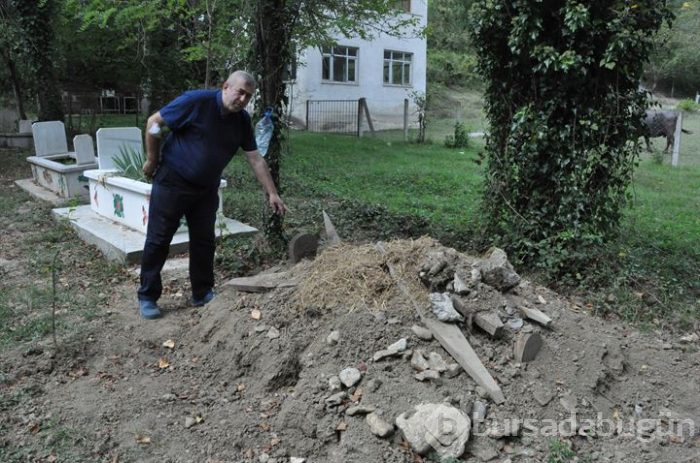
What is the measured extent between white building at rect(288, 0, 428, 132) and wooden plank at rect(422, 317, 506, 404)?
19.3 meters

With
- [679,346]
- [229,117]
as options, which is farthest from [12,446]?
[679,346]

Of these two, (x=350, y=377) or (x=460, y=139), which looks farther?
(x=460, y=139)

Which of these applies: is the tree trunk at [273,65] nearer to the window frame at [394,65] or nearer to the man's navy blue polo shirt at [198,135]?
the man's navy blue polo shirt at [198,135]

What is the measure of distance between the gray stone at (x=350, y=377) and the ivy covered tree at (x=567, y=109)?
2.47 m

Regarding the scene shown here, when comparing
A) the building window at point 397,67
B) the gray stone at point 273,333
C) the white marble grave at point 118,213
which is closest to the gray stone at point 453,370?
the gray stone at point 273,333

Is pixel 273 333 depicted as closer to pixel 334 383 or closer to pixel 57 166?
pixel 334 383

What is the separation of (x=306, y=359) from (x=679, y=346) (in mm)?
2574

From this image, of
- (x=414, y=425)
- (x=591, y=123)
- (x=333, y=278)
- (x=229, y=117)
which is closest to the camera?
(x=414, y=425)

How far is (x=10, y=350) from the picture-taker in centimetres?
400

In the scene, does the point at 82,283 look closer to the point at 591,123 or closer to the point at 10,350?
the point at 10,350

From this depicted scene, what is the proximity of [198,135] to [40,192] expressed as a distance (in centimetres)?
653

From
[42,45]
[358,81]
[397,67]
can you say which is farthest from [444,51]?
[42,45]

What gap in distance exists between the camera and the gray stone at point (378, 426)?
9.62 ft

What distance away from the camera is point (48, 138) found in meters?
10.5
